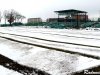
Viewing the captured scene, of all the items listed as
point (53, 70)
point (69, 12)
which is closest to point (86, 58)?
point (53, 70)

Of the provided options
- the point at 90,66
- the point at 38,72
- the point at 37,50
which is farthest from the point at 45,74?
the point at 37,50

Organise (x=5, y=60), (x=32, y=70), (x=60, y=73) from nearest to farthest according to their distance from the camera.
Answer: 1. (x=60, y=73)
2. (x=32, y=70)
3. (x=5, y=60)

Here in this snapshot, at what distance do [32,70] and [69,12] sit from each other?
217ft

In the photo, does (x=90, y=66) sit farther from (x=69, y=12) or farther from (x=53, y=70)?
(x=69, y=12)

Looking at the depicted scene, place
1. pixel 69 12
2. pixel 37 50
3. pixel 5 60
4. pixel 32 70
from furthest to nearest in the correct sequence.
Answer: pixel 69 12 → pixel 37 50 → pixel 5 60 → pixel 32 70

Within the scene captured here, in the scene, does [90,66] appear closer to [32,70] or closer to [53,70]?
[53,70]

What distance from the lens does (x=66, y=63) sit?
1262 cm

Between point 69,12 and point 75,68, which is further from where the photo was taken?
point 69,12

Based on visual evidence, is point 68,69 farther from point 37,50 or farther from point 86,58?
point 37,50

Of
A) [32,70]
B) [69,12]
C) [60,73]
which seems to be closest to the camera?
[60,73]

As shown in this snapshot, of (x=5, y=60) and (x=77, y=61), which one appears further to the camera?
(x=5, y=60)

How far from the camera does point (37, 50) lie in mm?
17219

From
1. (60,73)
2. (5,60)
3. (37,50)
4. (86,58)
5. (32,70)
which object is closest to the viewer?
(60,73)

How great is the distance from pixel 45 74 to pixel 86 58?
3.13 metres
